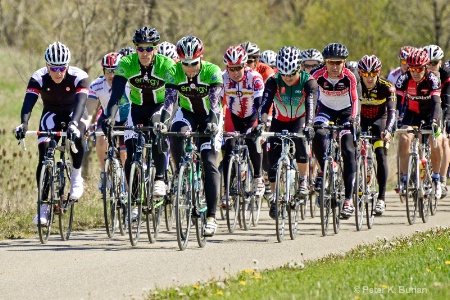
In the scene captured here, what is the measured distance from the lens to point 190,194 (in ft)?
36.2

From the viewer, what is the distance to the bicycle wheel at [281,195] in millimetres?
11703

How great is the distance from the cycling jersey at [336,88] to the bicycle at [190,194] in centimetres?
290

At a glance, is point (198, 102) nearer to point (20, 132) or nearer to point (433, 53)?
point (20, 132)

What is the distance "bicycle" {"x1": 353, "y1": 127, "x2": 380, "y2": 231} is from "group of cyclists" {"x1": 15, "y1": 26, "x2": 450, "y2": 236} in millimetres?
153

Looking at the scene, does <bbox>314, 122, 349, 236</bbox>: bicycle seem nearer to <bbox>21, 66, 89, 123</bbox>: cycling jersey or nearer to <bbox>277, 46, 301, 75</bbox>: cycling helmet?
<bbox>277, 46, 301, 75</bbox>: cycling helmet

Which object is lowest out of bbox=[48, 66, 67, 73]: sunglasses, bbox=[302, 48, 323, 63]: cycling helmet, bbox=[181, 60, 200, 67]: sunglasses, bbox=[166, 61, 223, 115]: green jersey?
bbox=[166, 61, 223, 115]: green jersey

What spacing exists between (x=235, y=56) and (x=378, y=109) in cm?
246

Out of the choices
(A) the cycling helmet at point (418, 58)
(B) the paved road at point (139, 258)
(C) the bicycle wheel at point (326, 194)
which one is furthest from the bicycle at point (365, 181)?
(A) the cycling helmet at point (418, 58)

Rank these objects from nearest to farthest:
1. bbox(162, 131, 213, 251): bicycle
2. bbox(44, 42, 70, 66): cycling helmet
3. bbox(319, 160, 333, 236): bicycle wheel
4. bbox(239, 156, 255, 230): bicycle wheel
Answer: bbox(162, 131, 213, 251): bicycle, bbox(44, 42, 70, 66): cycling helmet, bbox(319, 160, 333, 236): bicycle wheel, bbox(239, 156, 255, 230): bicycle wheel

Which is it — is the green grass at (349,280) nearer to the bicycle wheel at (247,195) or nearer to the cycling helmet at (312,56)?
the bicycle wheel at (247,195)

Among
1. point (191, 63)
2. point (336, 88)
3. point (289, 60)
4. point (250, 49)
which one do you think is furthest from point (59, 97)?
point (250, 49)

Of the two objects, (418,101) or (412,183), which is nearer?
(412,183)

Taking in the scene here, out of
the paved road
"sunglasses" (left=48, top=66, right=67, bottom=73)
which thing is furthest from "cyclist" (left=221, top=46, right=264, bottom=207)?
"sunglasses" (left=48, top=66, right=67, bottom=73)

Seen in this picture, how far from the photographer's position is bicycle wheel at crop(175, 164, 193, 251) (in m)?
10.8
